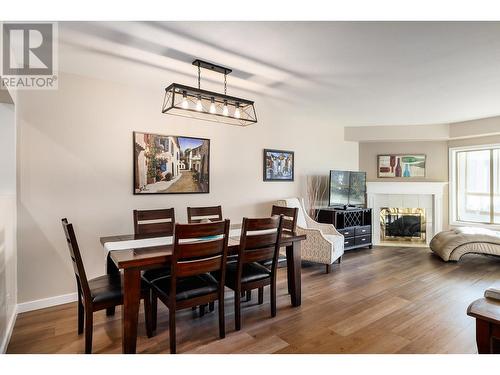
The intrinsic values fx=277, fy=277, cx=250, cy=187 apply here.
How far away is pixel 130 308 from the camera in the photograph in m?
1.97

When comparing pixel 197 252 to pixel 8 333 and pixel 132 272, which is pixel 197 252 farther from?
pixel 8 333

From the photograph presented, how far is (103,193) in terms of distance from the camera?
3158 millimetres

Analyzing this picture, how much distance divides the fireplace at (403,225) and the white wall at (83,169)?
148 inches

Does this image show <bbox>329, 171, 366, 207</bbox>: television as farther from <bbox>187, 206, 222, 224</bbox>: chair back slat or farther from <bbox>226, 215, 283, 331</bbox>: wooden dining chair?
<bbox>226, 215, 283, 331</bbox>: wooden dining chair

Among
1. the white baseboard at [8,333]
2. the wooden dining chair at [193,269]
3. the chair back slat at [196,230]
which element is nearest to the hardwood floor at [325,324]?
the white baseboard at [8,333]

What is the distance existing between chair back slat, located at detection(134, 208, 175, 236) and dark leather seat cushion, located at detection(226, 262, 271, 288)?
0.80m

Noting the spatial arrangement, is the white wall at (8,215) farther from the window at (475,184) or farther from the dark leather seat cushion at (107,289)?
the window at (475,184)

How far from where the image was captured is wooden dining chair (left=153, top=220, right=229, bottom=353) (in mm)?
1999

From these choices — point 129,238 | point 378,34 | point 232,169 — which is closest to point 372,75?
point 378,34

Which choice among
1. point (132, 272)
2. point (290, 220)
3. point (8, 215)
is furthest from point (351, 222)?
point (8, 215)

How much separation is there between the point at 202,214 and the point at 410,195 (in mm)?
4699
